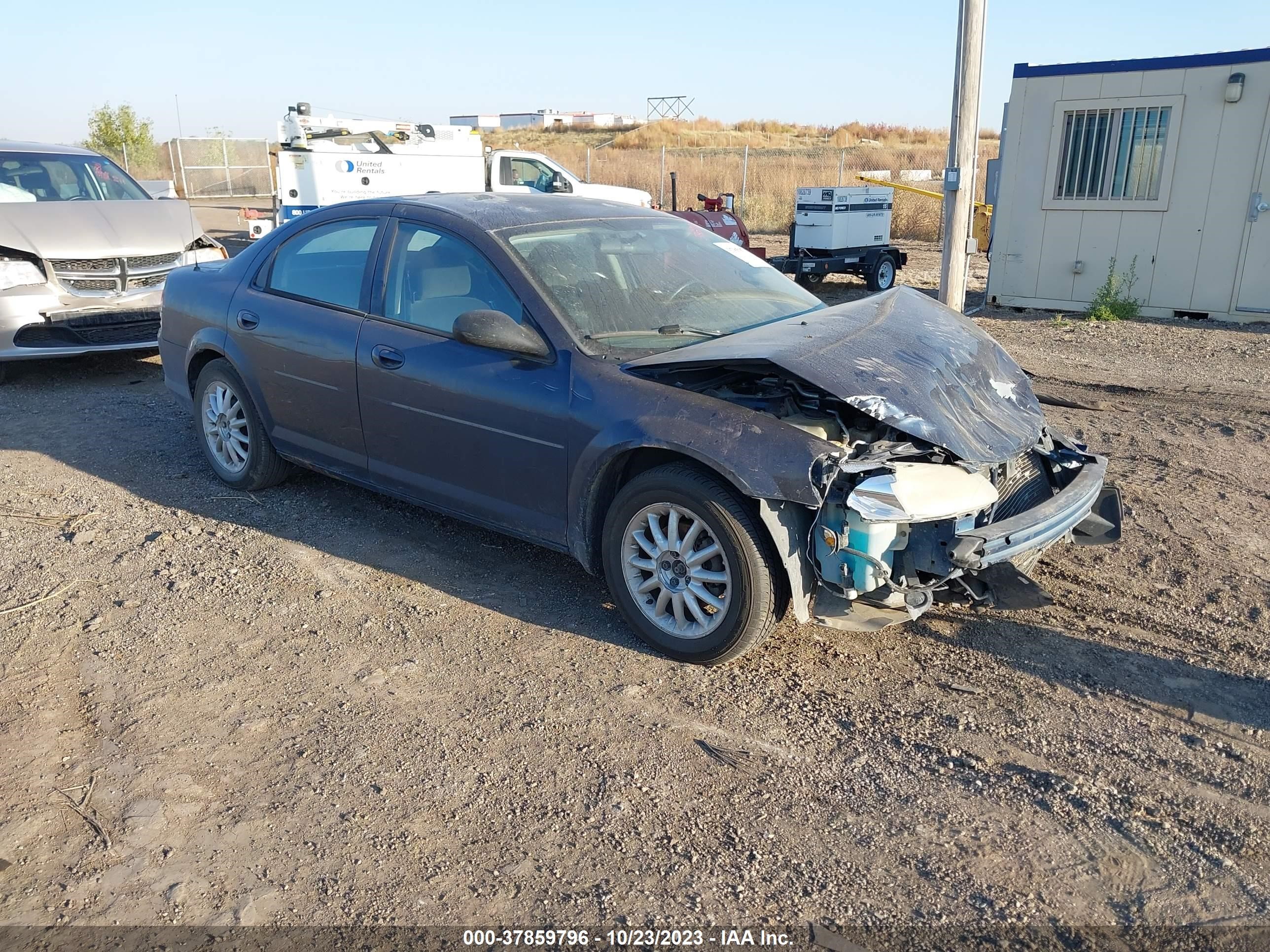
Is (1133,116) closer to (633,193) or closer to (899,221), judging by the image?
(633,193)

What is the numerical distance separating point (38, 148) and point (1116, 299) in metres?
12.0

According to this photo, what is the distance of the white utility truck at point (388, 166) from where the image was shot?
51.8 ft

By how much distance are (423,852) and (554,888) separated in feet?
1.38

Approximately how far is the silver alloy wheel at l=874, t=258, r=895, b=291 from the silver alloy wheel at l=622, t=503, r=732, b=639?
12.1m

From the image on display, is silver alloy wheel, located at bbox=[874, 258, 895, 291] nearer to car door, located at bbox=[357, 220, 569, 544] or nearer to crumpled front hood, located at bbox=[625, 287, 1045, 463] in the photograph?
crumpled front hood, located at bbox=[625, 287, 1045, 463]

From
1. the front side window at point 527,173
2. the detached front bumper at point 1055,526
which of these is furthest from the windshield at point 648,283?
the front side window at point 527,173

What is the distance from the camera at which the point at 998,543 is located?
357 cm

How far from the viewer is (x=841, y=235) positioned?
47.6 ft

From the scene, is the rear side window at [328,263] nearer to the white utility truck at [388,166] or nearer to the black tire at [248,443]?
the black tire at [248,443]

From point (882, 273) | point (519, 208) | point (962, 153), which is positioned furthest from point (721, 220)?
point (519, 208)

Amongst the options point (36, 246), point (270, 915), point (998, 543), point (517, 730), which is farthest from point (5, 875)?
point (36, 246)

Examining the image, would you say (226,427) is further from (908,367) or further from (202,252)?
(202,252)

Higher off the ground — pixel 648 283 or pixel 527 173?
pixel 527 173

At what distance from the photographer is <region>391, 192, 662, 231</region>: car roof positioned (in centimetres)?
464
